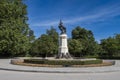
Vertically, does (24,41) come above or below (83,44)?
below

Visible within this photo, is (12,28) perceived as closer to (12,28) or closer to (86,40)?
(12,28)

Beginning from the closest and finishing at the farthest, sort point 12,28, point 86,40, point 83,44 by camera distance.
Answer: point 12,28, point 83,44, point 86,40

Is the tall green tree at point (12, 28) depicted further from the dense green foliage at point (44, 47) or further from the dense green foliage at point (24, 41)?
the dense green foliage at point (44, 47)

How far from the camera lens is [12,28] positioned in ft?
139

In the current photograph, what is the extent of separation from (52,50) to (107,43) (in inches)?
582

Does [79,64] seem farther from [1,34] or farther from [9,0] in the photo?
[9,0]

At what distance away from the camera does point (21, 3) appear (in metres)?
46.8

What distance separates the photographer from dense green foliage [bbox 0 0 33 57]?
41.1 meters

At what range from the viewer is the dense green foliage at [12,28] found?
41062mm

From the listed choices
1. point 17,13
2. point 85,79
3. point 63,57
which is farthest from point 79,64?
point 17,13

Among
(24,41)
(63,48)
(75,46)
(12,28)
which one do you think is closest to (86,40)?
(75,46)

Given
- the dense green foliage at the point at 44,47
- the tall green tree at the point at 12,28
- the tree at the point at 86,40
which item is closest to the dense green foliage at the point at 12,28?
the tall green tree at the point at 12,28

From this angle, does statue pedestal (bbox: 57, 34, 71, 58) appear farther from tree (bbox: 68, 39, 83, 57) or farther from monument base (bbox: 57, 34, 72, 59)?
tree (bbox: 68, 39, 83, 57)

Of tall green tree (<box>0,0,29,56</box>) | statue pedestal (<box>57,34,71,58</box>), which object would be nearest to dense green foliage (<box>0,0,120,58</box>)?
tall green tree (<box>0,0,29,56</box>)
